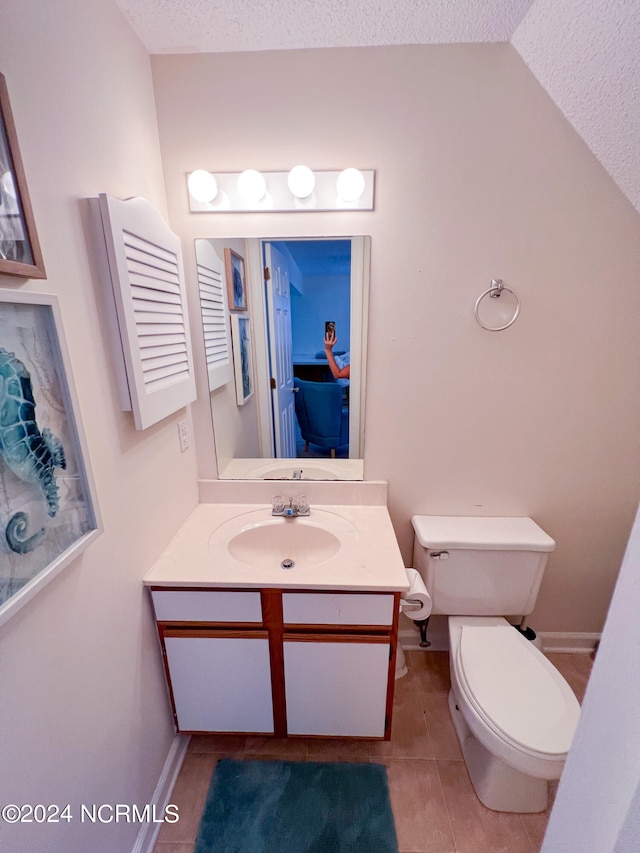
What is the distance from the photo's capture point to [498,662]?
1240 mm

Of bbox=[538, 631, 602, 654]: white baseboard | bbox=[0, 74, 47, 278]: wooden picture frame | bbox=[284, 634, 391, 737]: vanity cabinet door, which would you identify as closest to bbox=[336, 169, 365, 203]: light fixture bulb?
bbox=[0, 74, 47, 278]: wooden picture frame

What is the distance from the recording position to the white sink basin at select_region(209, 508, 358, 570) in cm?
133

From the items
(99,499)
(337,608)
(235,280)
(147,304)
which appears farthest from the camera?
(235,280)

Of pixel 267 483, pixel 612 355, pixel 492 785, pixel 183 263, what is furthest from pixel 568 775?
pixel 183 263

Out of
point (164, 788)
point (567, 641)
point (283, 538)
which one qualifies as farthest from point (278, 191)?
point (567, 641)

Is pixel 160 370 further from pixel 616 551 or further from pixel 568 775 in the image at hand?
pixel 616 551

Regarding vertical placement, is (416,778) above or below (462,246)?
below

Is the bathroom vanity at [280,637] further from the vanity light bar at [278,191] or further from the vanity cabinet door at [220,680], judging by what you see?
the vanity light bar at [278,191]

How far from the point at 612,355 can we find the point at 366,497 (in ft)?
3.58

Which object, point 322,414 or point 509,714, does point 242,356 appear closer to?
point 322,414

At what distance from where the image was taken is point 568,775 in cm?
57

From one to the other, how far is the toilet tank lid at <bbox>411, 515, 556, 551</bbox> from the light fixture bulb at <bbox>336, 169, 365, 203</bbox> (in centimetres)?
126

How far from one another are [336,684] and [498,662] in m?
0.58

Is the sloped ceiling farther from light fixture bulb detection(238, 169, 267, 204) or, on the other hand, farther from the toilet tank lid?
the toilet tank lid
